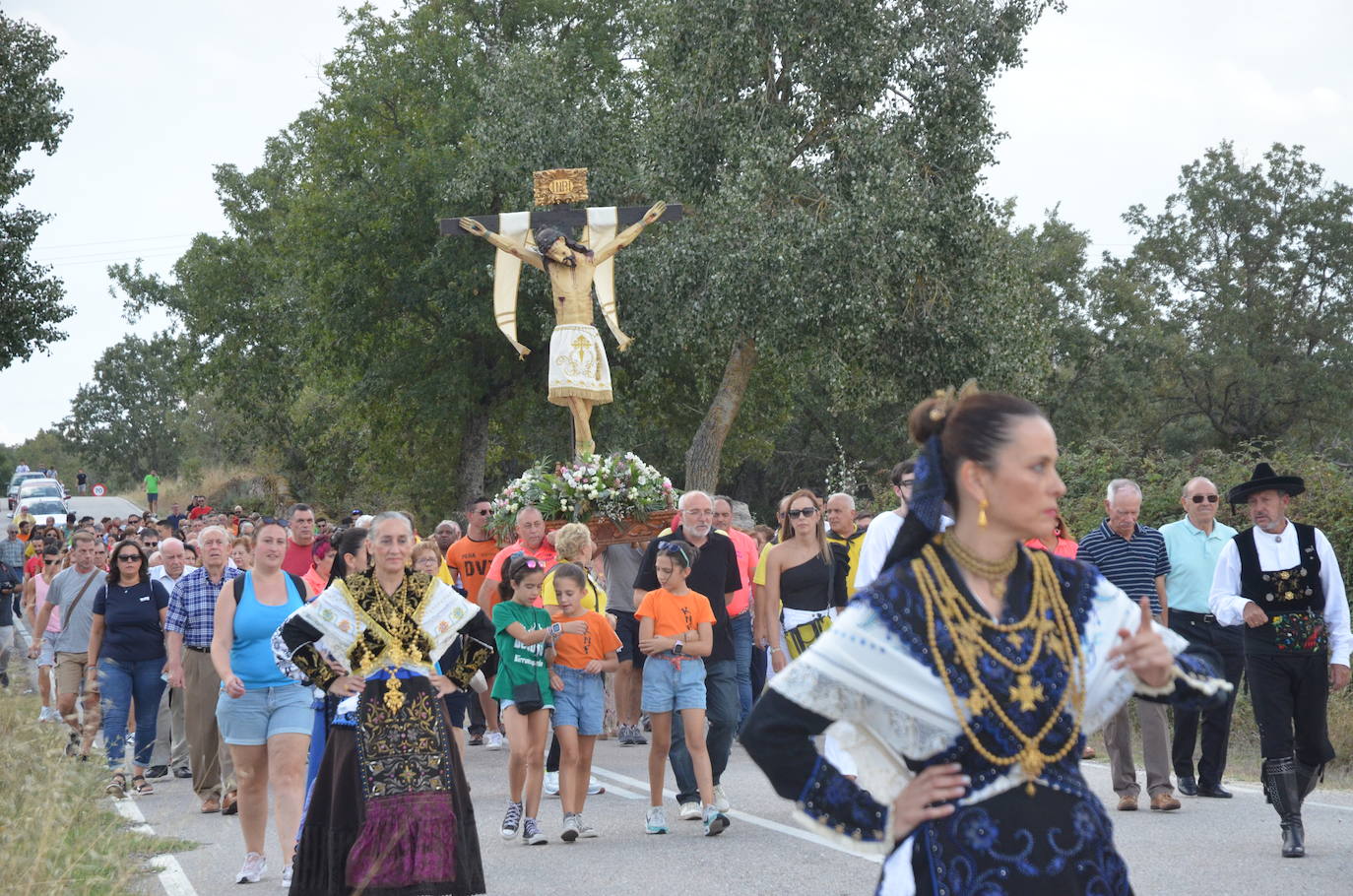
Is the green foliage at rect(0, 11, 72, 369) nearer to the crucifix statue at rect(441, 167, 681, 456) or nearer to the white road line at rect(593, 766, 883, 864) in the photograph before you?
the crucifix statue at rect(441, 167, 681, 456)

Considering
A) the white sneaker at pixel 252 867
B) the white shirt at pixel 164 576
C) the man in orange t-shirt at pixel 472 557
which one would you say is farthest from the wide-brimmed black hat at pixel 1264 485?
the white shirt at pixel 164 576

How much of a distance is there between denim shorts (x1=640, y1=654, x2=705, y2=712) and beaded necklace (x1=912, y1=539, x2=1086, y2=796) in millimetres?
6628

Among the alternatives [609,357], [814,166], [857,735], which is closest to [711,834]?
[857,735]

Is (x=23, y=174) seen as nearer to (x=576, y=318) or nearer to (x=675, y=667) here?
(x=576, y=318)

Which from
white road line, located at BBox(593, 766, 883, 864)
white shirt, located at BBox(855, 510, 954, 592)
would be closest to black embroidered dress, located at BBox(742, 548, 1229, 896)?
white shirt, located at BBox(855, 510, 954, 592)

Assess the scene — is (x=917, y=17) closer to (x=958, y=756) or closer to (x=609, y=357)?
(x=609, y=357)

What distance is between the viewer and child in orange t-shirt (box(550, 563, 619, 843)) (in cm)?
1002

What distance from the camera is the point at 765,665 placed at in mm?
14766

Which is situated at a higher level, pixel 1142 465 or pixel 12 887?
pixel 1142 465

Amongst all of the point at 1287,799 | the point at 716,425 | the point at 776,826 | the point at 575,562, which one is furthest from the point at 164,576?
the point at 716,425

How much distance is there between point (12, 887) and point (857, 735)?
15.4 feet

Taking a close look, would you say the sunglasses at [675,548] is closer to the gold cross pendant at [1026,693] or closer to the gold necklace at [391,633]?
the gold necklace at [391,633]

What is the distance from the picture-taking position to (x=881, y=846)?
134 inches

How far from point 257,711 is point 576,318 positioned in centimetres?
1234
